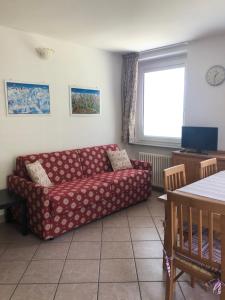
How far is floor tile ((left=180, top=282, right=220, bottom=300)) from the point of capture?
5.97 ft

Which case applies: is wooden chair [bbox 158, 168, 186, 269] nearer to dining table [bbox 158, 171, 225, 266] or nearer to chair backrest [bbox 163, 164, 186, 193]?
chair backrest [bbox 163, 164, 186, 193]

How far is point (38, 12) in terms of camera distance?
2.54 m

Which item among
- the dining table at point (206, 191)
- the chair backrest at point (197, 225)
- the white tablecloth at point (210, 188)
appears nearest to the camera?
the chair backrest at point (197, 225)

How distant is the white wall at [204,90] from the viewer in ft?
11.1

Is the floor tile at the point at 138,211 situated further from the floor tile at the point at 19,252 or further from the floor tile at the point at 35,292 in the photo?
the floor tile at the point at 35,292

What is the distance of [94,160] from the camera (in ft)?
12.5

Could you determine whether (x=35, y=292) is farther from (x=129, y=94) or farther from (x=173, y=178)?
(x=129, y=94)

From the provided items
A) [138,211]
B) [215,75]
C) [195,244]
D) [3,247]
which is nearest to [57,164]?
[3,247]

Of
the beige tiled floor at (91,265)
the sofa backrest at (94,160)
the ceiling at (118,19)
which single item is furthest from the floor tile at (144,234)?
the ceiling at (118,19)

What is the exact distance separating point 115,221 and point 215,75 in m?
2.45

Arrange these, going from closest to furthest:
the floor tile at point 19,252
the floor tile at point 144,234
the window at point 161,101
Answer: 1. the floor tile at point 19,252
2. the floor tile at point 144,234
3. the window at point 161,101

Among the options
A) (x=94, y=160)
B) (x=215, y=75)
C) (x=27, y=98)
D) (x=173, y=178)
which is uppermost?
(x=215, y=75)

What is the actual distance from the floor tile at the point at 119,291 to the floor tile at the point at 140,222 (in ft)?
3.61

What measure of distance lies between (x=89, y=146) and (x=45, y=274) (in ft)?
7.49
